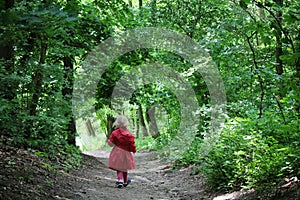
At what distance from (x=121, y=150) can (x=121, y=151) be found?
25mm

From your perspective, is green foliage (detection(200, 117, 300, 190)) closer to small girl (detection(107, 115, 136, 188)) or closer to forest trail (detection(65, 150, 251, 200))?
forest trail (detection(65, 150, 251, 200))

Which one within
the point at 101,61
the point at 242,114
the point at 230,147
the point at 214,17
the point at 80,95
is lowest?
the point at 230,147

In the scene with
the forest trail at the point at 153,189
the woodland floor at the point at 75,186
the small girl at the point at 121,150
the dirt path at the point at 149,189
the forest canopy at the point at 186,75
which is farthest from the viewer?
the small girl at the point at 121,150

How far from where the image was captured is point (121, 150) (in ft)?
26.9

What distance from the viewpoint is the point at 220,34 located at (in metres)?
9.44

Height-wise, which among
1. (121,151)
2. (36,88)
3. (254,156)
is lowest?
(121,151)

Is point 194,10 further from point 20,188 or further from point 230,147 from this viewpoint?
point 20,188

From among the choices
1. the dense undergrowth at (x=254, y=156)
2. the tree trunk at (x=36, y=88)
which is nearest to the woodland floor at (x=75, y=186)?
the dense undergrowth at (x=254, y=156)

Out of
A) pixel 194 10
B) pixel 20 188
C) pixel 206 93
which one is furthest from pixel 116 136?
pixel 194 10

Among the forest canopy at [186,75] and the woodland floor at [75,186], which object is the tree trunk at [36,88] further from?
the woodland floor at [75,186]

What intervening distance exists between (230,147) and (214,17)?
6395 millimetres

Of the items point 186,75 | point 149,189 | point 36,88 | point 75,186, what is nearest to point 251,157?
point 149,189

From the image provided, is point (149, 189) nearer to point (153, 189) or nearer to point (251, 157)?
point (153, 189)

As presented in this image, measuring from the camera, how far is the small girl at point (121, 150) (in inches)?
317
